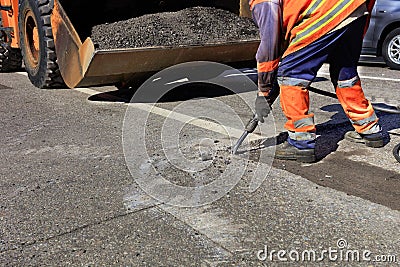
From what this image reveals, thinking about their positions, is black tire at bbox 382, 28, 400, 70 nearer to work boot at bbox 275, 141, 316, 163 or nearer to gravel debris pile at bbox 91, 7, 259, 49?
gravel debris pile at bbox 91, 7, 259, 49

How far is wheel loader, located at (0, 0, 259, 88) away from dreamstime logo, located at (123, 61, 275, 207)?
0.36 m

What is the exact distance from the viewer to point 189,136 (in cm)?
449

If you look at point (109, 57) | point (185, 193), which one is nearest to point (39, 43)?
point (109, 57)

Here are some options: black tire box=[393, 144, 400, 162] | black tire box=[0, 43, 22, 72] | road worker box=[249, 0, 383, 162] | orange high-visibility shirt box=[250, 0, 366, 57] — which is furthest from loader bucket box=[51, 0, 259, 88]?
black tire box=[0, 43, 22, 72]

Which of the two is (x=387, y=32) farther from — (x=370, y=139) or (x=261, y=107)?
(x=261, y=107)

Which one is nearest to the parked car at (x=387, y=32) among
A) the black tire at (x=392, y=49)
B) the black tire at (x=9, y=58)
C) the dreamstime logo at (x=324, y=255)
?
the black tire at (x=392, y=49)

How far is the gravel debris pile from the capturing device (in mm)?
5457

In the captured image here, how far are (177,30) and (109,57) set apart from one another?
1137 millimetres

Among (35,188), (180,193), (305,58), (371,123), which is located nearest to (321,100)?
(371,123)

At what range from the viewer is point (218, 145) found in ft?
13.9

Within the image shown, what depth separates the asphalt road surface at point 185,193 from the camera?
266cm

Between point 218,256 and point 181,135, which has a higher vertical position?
point 218,256

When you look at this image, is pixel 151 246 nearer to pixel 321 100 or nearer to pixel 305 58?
pixel 305 58

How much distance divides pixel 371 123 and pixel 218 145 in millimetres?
1199
